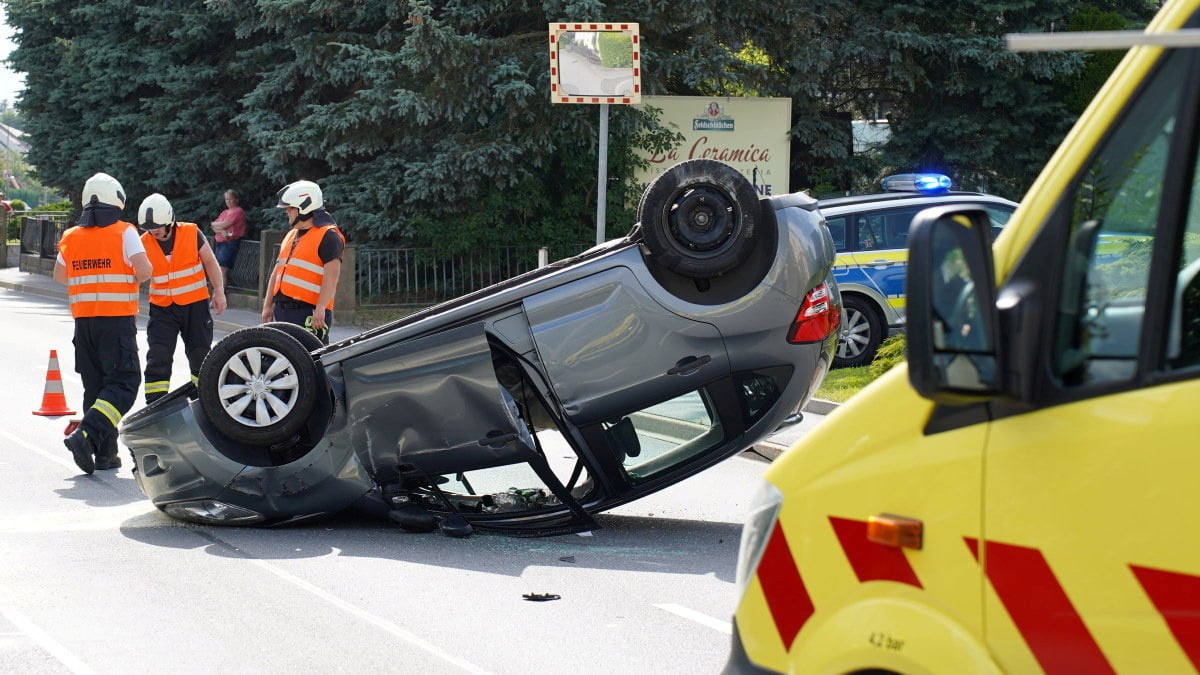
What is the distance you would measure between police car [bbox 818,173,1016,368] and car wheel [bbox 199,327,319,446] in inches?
305

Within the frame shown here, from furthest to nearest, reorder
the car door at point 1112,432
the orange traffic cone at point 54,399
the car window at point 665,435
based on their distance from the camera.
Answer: the orange traffic cone at point 54,399, the car window at point 665,435, the car door at point 1112,432

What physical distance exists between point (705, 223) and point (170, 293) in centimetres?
452

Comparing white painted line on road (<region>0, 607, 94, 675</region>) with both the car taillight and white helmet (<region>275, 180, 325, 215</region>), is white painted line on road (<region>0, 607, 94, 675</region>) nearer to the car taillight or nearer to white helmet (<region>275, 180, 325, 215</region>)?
the car taillight

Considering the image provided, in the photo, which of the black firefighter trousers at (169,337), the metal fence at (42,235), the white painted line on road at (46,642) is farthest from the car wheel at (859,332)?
the metal fence at (42,235)

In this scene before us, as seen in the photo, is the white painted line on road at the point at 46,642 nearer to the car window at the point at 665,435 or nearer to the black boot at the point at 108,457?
the car window at the point at 665,435

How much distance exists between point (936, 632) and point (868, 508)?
295 millimetres

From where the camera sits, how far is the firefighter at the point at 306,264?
996 cm

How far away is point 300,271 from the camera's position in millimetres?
10156

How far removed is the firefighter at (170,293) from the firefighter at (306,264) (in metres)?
0.49

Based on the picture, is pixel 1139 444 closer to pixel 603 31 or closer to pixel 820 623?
pixel 820 623

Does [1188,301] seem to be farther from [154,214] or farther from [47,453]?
[47,453]

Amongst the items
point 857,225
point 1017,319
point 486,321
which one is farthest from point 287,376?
point 857,225

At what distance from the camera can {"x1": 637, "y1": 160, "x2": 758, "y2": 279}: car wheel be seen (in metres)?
7.19

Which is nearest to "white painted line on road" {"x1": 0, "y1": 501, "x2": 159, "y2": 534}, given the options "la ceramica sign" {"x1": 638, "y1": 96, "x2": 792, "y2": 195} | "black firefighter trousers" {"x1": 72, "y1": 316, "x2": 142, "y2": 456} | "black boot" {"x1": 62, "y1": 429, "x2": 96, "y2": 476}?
"black boot" {"x1": 62, "y1": 429, "x2": 96, "y2": 476}
